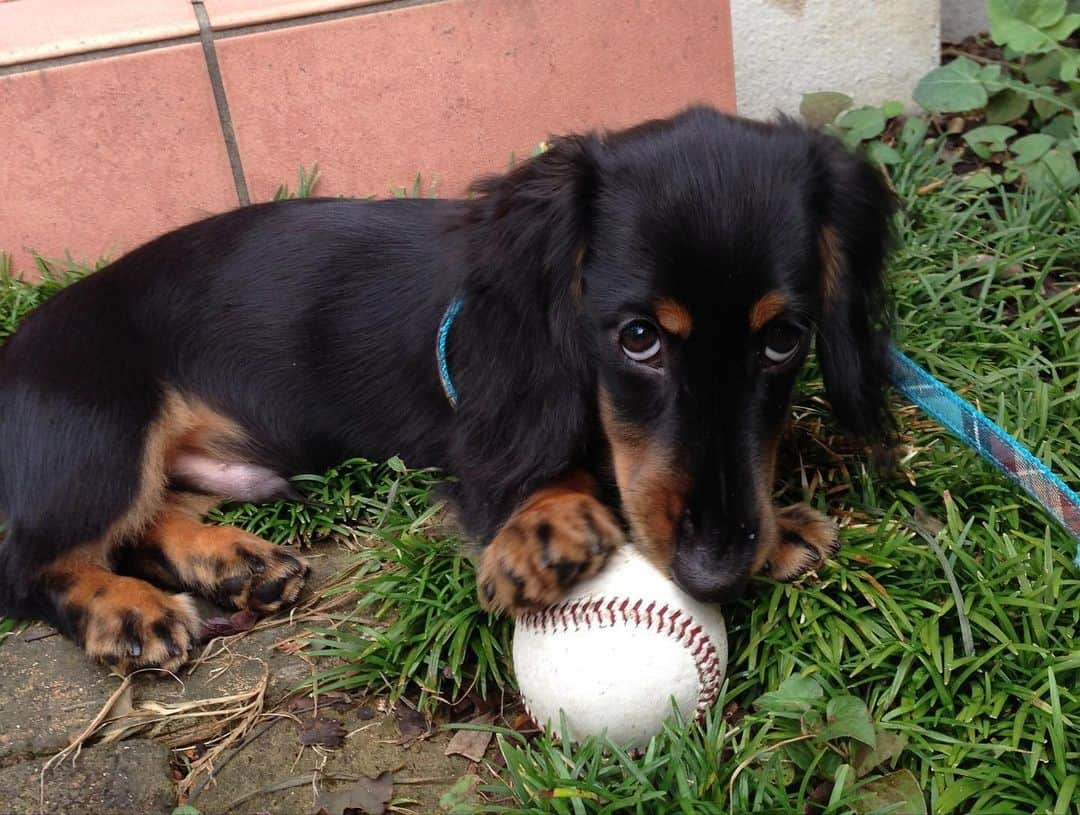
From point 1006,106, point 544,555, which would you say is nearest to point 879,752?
point 544,555

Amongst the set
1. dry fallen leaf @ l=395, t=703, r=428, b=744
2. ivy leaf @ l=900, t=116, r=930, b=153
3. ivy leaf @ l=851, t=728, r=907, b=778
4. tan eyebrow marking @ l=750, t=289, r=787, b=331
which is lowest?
dry fallen leaf @ l=395, t=703, r=428, b=744

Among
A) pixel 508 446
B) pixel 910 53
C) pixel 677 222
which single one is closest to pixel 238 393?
pixel 508 446

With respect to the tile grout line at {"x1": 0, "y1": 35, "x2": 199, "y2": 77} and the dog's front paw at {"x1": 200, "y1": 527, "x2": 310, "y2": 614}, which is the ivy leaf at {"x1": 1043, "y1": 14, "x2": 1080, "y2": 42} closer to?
the tile grout line at {"x1": 0, "y1": 35, "x2": 199, "y2": 77}

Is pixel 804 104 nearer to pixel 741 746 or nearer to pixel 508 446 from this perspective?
pixel 508 446

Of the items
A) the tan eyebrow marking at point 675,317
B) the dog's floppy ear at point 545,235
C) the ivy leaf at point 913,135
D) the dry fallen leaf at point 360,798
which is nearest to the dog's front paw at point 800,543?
the tan eyebrow marking at point 675,317

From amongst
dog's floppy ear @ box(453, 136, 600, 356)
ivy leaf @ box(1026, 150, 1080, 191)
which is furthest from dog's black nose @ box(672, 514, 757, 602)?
ivy leaf @ box(1026, 150, 1080, 191)

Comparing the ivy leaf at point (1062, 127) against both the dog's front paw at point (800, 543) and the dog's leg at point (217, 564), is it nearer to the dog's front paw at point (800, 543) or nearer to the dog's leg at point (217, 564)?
the dog's front paw at point (800, 543)
